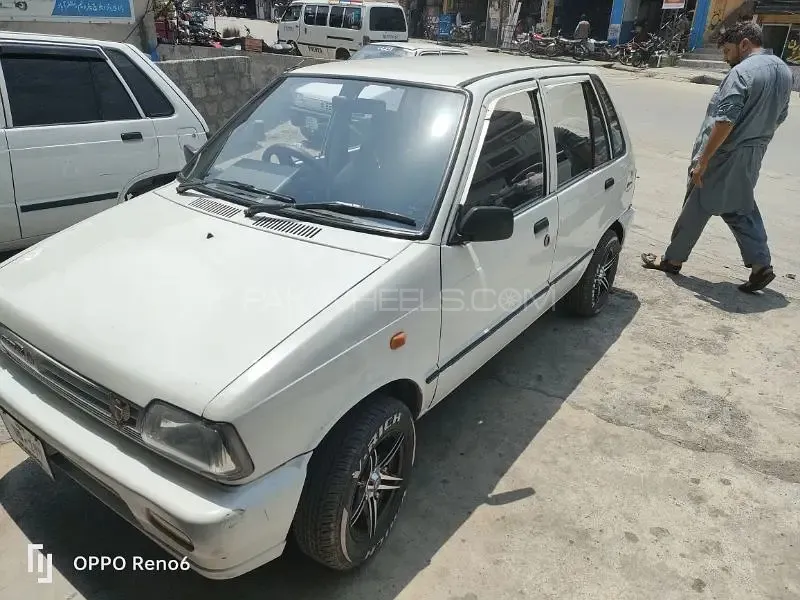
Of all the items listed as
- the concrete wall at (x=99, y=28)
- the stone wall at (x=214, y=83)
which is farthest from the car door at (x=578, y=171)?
the concrete wall at (x=99, y=28)

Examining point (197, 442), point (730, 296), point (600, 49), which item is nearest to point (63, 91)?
point (197, 442)

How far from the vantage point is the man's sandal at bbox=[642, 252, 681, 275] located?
541 centimetres

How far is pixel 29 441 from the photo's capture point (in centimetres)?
219

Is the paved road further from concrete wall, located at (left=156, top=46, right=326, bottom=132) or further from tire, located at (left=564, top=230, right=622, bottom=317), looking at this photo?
concrete wall, located at (left=156, top=46, right=326, bottom=132)

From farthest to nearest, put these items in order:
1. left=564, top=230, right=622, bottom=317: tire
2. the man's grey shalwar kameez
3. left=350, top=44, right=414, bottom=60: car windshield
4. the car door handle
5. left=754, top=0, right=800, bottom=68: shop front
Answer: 1. left=754, top=0, right=800, bottom=68: shop front
2. left=350, top=44, right=414, bottom=60: car windshield
3. the man's grey shalwar kameez
4. left=564, top=230, right=622, bottom=317: tire
5. the car door handle

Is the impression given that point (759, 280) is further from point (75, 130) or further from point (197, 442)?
point (75, 130)

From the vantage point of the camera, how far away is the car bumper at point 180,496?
1762mm

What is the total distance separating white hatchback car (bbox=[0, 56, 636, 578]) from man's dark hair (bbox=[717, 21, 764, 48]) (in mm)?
2247

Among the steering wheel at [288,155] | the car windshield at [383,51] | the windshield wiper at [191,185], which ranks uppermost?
the car windshield at [383,51]

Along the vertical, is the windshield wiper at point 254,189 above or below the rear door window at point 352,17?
below

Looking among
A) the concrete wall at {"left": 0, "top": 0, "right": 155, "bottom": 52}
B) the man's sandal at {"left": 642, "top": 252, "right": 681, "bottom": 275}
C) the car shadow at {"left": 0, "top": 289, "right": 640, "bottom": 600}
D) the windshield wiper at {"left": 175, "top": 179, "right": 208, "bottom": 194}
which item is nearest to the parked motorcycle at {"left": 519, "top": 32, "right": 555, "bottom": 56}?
the concrete wall at {"left": 0, "top": 0, "right": 155, "bottom": 52}

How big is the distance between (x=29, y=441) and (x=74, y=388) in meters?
0.35

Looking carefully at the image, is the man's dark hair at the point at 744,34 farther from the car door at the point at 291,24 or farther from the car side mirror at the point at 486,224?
the car door at the point at 291,24

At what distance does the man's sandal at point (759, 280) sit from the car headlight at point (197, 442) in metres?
4.69
